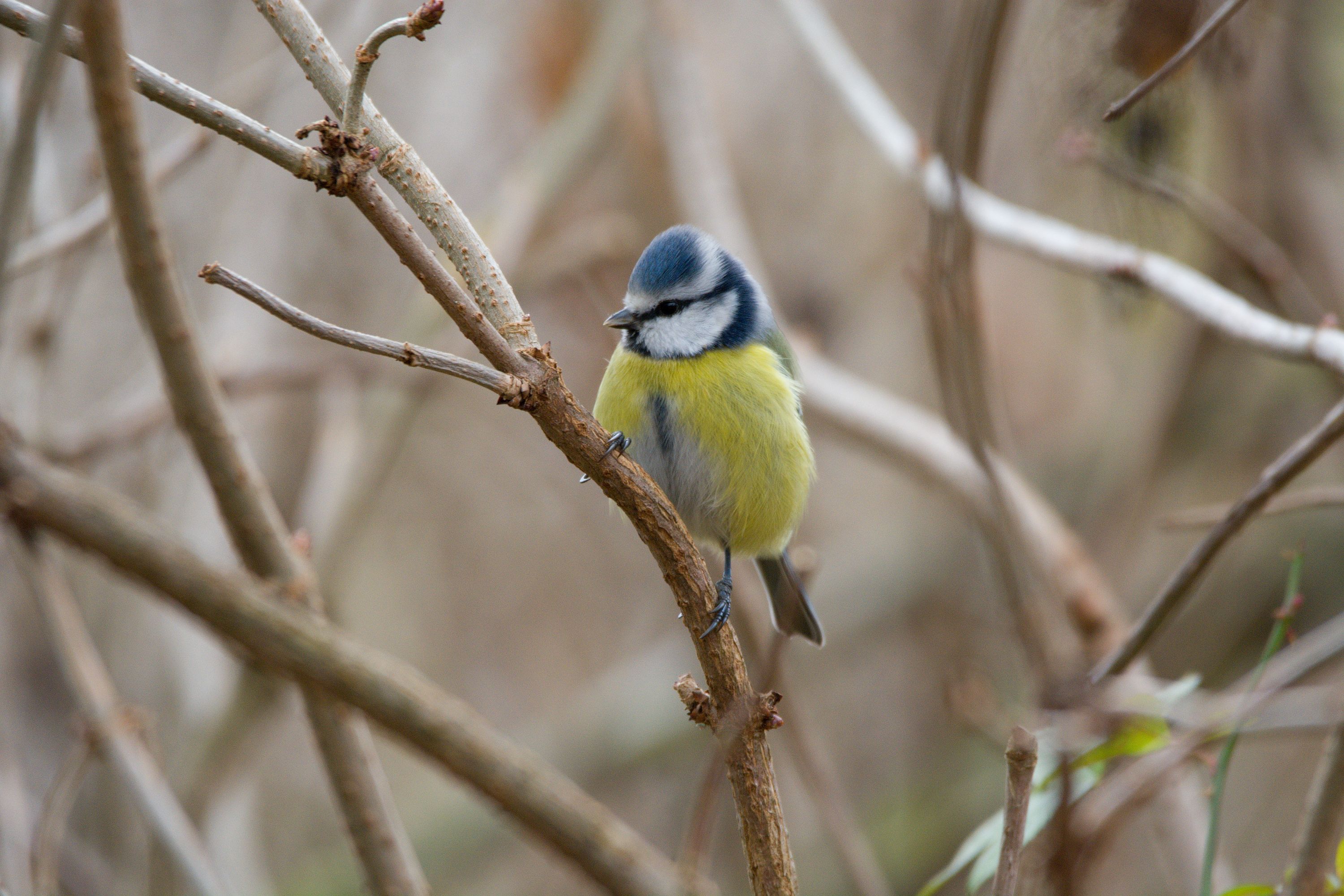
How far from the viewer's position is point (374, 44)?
101 centimetres

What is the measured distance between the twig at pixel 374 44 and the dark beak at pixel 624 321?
3.91 feet

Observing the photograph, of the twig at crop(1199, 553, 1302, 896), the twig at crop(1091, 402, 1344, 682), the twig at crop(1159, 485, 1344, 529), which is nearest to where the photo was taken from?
the twig at crop(1199, 553, 1302, 896)

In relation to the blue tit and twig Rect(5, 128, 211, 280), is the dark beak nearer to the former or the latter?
the blue tit

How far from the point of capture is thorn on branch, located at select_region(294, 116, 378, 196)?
39.0 inches

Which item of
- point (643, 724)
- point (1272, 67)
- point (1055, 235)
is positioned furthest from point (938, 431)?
point (1272, 67)

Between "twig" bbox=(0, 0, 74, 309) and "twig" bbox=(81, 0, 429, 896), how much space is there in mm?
407

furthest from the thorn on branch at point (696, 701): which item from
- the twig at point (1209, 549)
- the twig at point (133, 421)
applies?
the twig at point (133, 421)

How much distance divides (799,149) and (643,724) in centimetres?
265

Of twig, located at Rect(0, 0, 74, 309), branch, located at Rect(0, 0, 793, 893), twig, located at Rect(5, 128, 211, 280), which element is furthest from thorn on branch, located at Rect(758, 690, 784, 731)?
twig, located at Rect(5, 128, 211, 280)

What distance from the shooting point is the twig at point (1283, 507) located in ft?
4.87

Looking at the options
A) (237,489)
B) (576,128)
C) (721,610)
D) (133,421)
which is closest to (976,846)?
(721,610)

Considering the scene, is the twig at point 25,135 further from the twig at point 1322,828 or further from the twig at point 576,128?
the twig at point 576,128

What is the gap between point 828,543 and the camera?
488 cm

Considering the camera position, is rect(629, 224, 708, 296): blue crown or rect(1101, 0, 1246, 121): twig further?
rect(629, 224, 708, 296): blue crown
